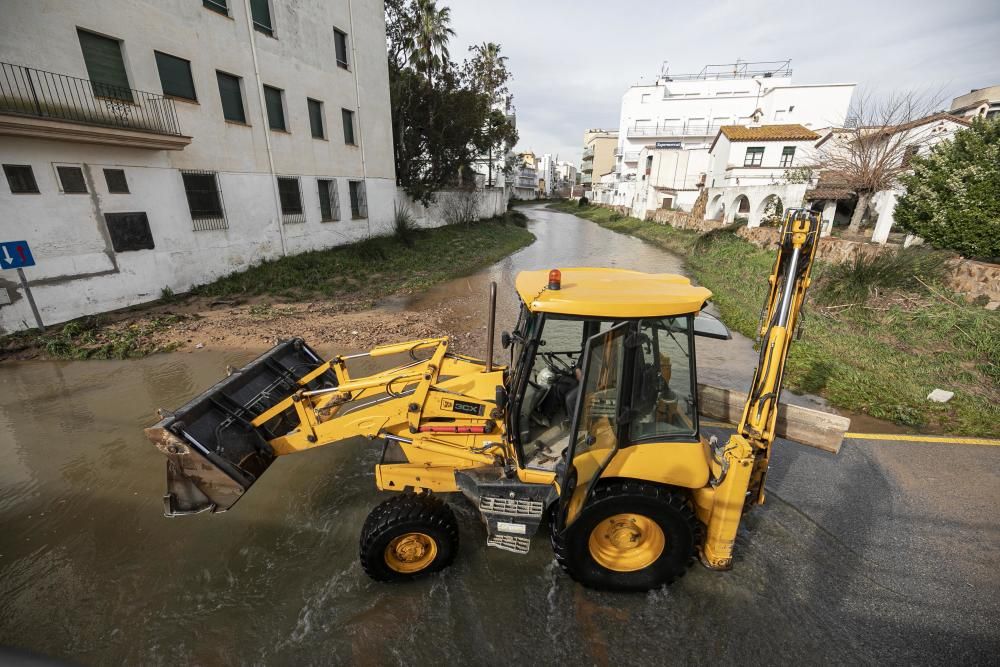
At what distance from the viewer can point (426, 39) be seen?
21.8 meters

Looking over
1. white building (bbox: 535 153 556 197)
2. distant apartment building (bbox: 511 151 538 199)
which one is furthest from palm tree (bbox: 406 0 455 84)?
white building (bbox: 535 153 556 197)

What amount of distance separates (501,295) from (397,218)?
8.90m

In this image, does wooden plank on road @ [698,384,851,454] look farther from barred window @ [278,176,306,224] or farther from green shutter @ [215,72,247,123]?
green shutter @ [215,72,247,123]

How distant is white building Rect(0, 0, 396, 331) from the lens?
8172 mm

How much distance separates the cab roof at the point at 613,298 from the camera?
2707 mm

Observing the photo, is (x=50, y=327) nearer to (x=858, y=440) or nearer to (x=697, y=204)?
(x=858, y=440)

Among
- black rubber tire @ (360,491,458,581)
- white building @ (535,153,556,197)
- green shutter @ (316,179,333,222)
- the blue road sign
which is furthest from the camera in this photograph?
white building @ (535,153,556,197)

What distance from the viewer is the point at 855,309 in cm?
866

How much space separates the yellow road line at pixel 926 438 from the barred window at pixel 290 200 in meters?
15.1

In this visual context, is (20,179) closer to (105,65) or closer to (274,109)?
(105,65)

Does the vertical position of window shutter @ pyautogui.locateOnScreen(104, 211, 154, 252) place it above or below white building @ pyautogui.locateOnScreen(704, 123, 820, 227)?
below

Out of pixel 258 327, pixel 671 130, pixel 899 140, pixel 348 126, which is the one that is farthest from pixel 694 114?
pixel 258 327

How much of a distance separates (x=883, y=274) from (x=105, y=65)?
1740 cm

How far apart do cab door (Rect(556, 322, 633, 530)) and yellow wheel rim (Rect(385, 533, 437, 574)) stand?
3.55 ft
